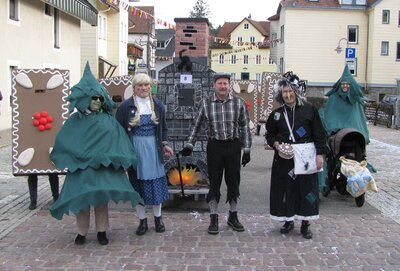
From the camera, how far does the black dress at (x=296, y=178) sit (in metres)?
6.03

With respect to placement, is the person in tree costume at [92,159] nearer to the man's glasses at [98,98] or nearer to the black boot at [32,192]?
the man's glasses at [98,98]

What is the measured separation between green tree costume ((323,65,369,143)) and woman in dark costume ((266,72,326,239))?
6.57 feet

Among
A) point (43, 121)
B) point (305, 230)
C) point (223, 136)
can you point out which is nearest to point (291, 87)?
point (223, 136)

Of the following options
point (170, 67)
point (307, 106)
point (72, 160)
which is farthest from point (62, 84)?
point (307, 106)

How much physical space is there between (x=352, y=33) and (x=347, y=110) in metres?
41.0

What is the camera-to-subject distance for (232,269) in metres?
5.00

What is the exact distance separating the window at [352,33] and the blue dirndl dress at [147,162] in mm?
43217

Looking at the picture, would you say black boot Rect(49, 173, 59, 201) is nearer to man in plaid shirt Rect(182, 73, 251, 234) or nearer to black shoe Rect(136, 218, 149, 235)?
black shoe Rect(136, 218, 149, 235)

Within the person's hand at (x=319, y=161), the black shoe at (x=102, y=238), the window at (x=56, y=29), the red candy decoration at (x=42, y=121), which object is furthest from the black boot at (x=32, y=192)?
the window at (x=56, y=29)

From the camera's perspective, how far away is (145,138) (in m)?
6.08

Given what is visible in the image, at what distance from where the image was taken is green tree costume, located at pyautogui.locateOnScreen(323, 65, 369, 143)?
7.98 m

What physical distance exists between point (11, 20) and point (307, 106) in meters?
13.1

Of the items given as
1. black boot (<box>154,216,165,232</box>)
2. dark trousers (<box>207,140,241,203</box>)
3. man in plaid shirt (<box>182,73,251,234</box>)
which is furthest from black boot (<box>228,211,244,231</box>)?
black boot (<box>154,216,165,232</box>)

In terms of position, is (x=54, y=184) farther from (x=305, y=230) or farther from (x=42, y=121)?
(x=305, y=230)
